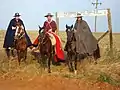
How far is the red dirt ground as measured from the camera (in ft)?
36.4

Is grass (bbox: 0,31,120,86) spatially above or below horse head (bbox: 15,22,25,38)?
below

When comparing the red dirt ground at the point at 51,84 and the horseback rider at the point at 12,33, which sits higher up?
the horseback rider at the point at 12,33

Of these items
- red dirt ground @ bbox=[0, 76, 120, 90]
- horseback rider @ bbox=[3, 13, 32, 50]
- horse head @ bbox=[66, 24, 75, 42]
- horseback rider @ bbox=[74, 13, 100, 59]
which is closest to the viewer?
red dirt ground @ bbox=[0, 76, 120, 90]

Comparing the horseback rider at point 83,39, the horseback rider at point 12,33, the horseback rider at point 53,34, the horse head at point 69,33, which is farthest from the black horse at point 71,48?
the horseback rider at point 12,33

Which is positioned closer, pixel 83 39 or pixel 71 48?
pixel 71 48

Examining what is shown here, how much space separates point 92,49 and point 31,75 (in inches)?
151

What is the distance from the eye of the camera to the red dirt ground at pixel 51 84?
1111 centimetres

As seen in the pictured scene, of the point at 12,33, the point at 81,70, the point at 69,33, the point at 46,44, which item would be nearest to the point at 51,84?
the point at 69,33

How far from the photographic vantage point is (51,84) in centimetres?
1143

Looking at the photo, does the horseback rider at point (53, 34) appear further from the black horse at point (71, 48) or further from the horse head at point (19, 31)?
the horse head at point (19, 31)

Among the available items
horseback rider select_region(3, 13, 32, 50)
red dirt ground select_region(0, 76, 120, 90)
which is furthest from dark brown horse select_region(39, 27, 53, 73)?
red dirt ground select_region(0, 76, 120, 90)

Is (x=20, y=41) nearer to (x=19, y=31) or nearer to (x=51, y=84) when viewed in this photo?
(x=19, y=31)

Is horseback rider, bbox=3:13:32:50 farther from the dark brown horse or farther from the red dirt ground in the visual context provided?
the red dirt ground

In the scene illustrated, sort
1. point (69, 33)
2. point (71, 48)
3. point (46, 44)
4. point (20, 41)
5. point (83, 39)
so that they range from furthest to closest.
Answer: point (20, 41) → point (83, 39) → point (46, 44) → point (71, 48) → point (69, 33)
